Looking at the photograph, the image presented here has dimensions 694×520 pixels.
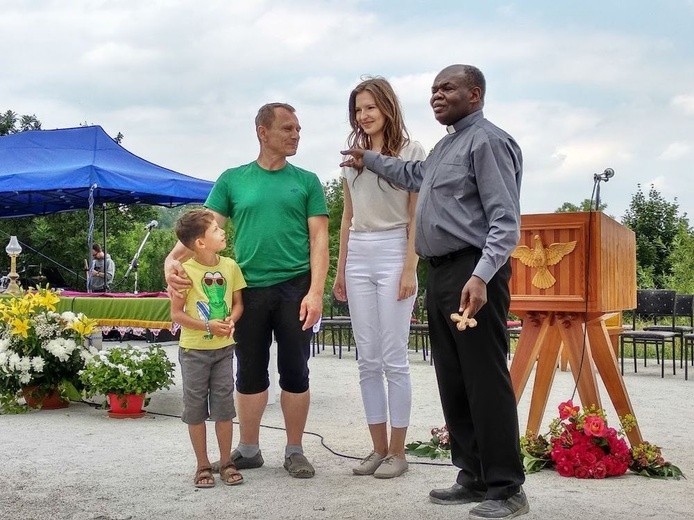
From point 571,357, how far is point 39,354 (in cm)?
391

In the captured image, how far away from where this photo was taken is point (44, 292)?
23.6 feet

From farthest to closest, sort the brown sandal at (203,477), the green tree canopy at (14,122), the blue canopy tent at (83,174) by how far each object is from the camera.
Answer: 1. the green tree canopy at (14,122)
2. the blue canopy tent at (83,174)
3. the brown sandal at (203,477)

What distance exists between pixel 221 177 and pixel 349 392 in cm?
388

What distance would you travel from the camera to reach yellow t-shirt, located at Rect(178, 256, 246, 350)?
4.12 m

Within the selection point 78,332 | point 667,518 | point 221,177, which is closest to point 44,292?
point 78,332

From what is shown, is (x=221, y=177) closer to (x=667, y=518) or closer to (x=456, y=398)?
(x=456, y=398)

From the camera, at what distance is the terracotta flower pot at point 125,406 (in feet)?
20.8

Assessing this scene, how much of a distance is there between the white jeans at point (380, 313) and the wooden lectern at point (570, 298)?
711 millimetres

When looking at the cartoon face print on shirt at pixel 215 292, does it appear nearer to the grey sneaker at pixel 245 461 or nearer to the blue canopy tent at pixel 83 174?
the grey sneaker at pixel 245 461

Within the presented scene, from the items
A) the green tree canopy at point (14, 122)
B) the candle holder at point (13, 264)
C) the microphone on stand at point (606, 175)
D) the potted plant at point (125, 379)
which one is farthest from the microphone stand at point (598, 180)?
the green tree canopy at point (14, 122)

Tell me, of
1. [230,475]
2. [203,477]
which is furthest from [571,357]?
[203,477]

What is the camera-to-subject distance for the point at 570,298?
14.7 feet

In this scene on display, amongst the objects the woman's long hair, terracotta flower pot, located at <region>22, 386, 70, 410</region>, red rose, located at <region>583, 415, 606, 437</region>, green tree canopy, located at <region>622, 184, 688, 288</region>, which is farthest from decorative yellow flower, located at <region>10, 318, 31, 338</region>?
green tree canopy, located at <region>622, 184, 688, 288</region>

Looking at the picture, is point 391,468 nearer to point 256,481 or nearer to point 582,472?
point 256,481
